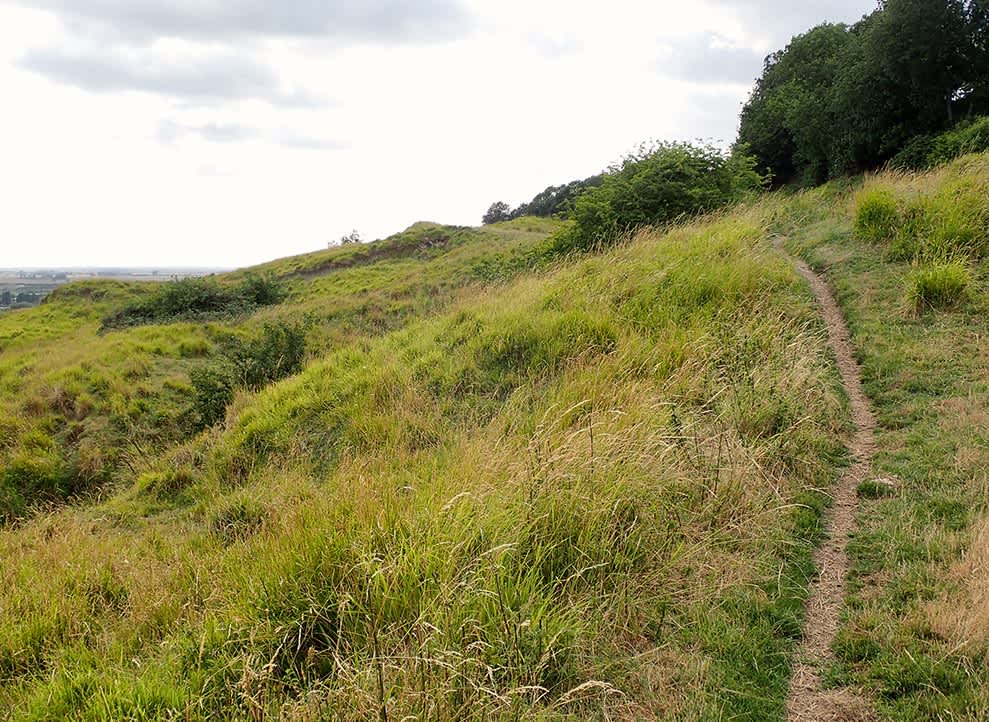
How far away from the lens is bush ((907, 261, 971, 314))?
6.72 metres

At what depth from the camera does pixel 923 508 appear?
377 cm

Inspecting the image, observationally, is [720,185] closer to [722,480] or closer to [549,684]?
[722,480]

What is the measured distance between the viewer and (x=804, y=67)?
110ft

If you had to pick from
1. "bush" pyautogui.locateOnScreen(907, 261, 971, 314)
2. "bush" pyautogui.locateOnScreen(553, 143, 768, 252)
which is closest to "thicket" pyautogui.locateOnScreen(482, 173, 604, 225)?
"bush" pyautogui.locateOnScreen(553, 143, 768, 252)

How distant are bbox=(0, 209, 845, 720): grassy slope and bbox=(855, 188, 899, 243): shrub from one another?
10.0 feet

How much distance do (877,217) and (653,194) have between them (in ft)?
18.0

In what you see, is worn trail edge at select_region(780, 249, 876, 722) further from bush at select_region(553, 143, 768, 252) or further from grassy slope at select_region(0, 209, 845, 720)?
bush at select_region(553, 143, 768, 252)

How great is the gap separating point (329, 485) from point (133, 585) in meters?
1.55

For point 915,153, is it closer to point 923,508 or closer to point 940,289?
point 940,289

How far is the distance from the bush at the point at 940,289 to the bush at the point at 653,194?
6.69 metres

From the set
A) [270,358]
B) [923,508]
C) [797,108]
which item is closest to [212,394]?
[270,358]

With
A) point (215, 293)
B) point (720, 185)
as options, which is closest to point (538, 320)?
point (720, 185)

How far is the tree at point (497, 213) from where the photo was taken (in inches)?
2926

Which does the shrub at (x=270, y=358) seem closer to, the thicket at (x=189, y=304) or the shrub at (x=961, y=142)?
the thicket at (x=189, y=304)
